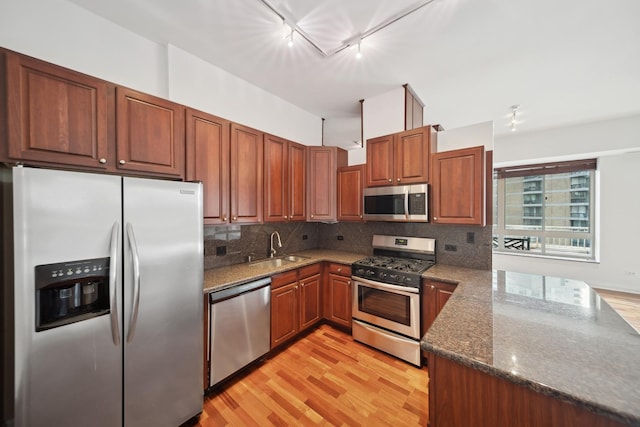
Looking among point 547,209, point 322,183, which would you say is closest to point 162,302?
point 322,183

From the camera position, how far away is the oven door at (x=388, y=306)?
230 cm

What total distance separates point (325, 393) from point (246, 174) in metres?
2.17

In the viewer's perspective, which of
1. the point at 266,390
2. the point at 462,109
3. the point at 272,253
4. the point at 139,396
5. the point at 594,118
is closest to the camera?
the point at 139,396

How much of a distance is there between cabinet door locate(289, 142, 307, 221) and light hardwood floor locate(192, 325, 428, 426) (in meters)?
1.61

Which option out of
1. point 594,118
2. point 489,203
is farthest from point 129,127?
point 594,118

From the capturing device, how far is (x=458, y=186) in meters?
2.37

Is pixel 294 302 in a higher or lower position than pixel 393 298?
lower

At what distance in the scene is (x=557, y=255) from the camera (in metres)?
4.78

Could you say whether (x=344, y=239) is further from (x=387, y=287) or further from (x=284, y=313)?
(x=284, y=313)

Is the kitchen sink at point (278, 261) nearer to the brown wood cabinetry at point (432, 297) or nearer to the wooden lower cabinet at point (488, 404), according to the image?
the brown wood cabinetry at point (432, 297)

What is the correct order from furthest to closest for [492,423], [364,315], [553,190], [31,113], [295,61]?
1. [553,190]
2. [364,315]
3. [295,61]
4. [31,113]
5. [492,423]

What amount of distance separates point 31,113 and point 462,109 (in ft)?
14.5

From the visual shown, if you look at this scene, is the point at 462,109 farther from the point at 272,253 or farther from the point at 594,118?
the point at 272,253

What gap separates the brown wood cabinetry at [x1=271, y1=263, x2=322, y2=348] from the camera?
2.41 m
